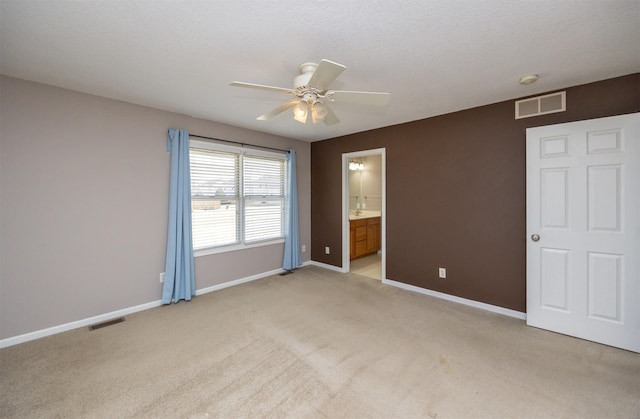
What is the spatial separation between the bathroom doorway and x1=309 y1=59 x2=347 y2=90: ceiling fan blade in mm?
2429

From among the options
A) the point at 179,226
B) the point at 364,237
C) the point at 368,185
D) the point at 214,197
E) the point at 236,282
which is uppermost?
the point at 368,185

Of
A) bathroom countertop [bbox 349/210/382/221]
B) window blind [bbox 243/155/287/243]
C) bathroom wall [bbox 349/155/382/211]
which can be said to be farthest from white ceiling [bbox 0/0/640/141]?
bathroom wall [bbox 349/155/382/211]

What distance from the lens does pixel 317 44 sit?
6.15 feet

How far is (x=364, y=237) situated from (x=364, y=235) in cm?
4

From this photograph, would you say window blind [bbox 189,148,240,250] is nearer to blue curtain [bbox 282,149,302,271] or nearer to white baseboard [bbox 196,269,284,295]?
white baseboard [bbox 196,269,284,295]

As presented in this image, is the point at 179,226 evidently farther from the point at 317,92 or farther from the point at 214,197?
the point at 317,92

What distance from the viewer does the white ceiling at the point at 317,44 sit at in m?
1.55

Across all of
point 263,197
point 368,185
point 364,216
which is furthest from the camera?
point 368,185

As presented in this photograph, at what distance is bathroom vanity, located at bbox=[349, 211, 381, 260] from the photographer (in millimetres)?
5324

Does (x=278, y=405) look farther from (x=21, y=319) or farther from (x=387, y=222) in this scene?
(x=387, y=222)

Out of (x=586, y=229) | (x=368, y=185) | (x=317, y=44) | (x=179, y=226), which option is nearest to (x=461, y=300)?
(x=586, y=229)

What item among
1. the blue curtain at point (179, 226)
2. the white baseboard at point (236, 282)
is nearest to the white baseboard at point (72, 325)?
the blue curtain at point (179, 226)

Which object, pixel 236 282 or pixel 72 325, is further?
pixel 236 282

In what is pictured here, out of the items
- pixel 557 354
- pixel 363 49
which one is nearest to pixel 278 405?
pixel 557 354
